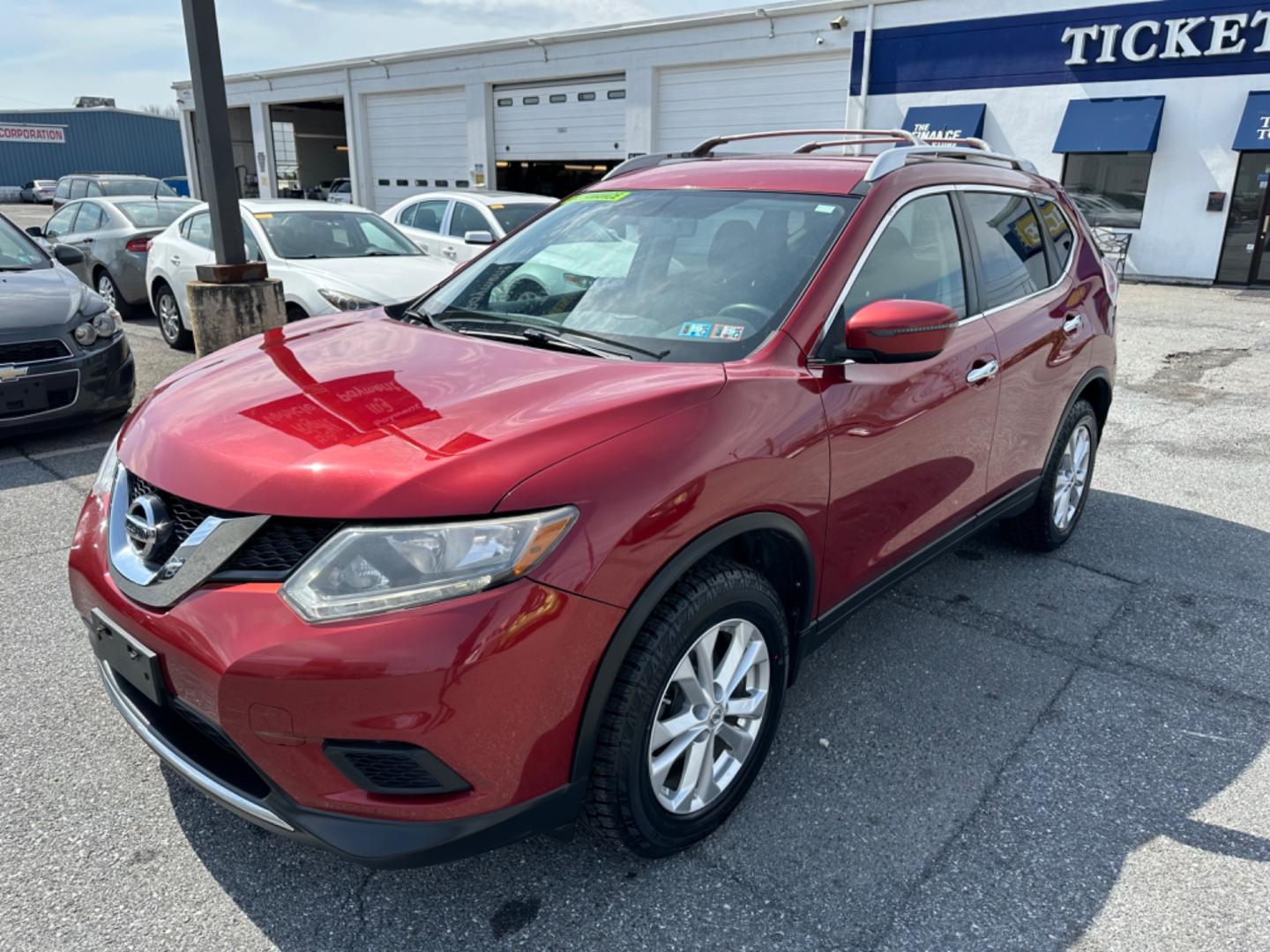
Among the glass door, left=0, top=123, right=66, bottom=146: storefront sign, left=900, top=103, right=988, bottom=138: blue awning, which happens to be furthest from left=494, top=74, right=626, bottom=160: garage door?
left=0, top=123, right=66, bottom=146: storefront sign

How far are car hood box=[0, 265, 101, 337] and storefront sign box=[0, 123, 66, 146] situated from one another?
204 ft

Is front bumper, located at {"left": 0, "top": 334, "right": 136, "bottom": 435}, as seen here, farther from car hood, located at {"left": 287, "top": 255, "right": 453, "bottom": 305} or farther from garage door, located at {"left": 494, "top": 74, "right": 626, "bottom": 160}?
garage door, located at {"left": 494, "top": 74, "right": 626, "bottom": 160}

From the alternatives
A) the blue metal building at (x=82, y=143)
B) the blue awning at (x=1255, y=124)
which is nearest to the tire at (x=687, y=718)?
the blue awning at (x=1255, y=124)

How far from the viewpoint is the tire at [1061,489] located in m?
4.20

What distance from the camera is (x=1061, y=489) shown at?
14.4ft

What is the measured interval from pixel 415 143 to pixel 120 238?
18.9 metres

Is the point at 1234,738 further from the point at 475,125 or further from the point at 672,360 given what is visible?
the point at 475,125

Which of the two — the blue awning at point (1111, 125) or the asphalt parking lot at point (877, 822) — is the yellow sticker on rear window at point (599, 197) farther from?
the blue awning at point (1111, 125)

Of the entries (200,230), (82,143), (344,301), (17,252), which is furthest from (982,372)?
(82,143)

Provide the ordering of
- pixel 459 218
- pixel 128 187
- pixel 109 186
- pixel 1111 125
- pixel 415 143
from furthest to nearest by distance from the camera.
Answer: pixel 415 143 → pixel 1111 125 → pixel 128 187 → pixel 109 186 → pixel 459 218

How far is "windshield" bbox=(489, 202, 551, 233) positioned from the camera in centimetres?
1056

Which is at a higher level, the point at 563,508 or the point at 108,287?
the point at 563,508

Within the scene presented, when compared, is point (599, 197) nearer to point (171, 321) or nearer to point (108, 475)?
point (108, 475)

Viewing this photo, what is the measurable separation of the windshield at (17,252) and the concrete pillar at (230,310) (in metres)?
1.10
